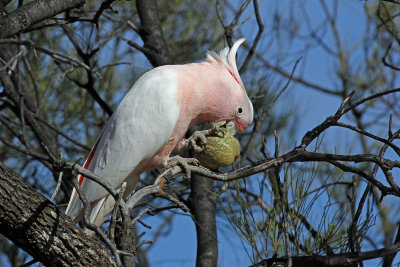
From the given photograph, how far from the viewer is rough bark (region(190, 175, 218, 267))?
244cm

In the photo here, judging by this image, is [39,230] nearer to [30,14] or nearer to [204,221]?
[30,14]

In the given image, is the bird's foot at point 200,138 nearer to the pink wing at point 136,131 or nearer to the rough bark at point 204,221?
the pink wing at point 136,131

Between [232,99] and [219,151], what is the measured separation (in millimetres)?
301

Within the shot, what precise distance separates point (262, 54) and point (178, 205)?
1.86 metres

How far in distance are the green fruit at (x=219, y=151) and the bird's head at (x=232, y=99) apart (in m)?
0.19

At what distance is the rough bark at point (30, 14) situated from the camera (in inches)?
64.0

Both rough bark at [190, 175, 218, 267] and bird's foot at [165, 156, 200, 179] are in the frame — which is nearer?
bird's foot at [165, 156, 200, 179]

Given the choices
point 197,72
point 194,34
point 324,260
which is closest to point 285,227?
point 324,260

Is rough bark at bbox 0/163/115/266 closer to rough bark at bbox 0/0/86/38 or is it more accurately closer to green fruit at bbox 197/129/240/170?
rough bark at bbox 0/0/86/38

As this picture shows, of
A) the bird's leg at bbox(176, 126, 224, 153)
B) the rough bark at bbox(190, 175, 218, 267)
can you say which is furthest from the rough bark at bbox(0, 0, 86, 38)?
the rough bark at bbox(190, 175, 218, 267)

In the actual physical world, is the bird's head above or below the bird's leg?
above

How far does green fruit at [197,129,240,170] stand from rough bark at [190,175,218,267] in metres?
0.46

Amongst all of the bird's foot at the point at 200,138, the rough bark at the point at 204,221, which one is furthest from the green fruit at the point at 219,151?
the rough bark at the point at 204,221

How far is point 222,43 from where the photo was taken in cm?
330
